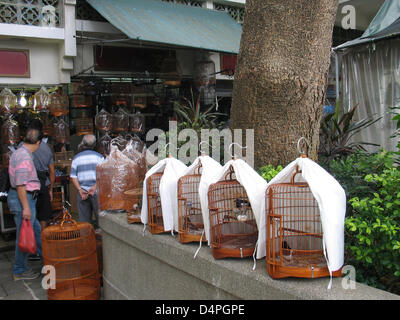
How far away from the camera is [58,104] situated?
25.8 feet

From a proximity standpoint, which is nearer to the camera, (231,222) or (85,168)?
(231,222)

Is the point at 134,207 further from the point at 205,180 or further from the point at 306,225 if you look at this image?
the point at 306,225

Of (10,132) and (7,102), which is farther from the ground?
(7,102)

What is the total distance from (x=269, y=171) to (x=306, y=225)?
33.2 inches

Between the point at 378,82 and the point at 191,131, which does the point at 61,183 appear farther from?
the point at 378,82

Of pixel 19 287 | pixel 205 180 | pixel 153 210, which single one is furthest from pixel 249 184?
pixel 19 287

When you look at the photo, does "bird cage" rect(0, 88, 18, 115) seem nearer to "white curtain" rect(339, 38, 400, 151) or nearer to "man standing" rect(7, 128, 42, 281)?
"man standing" rect(7, 128, 42, 281)

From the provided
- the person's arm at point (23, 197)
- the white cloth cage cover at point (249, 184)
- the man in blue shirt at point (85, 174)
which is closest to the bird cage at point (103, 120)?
the man in blue shirt at point (85, 174)

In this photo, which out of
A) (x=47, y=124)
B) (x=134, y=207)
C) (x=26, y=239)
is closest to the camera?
A: (x=134, y=207)

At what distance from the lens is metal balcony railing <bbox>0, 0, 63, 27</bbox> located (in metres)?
7.43

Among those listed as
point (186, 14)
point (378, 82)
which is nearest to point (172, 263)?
point (378, 82)

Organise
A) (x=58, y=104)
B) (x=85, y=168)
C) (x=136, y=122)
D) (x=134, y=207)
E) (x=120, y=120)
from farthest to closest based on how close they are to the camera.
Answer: (x=136, y=122) < (x=120, y=120) < (x=58, y=104) < (x=85, y=168) < (x=134, y=207)

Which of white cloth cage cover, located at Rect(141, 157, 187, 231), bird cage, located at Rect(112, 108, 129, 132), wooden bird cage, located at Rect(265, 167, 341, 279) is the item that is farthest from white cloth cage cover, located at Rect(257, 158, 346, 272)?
bird cage, located at Rect(112, 108, 129, 132)

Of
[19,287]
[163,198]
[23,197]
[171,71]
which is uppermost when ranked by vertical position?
[171,71]
